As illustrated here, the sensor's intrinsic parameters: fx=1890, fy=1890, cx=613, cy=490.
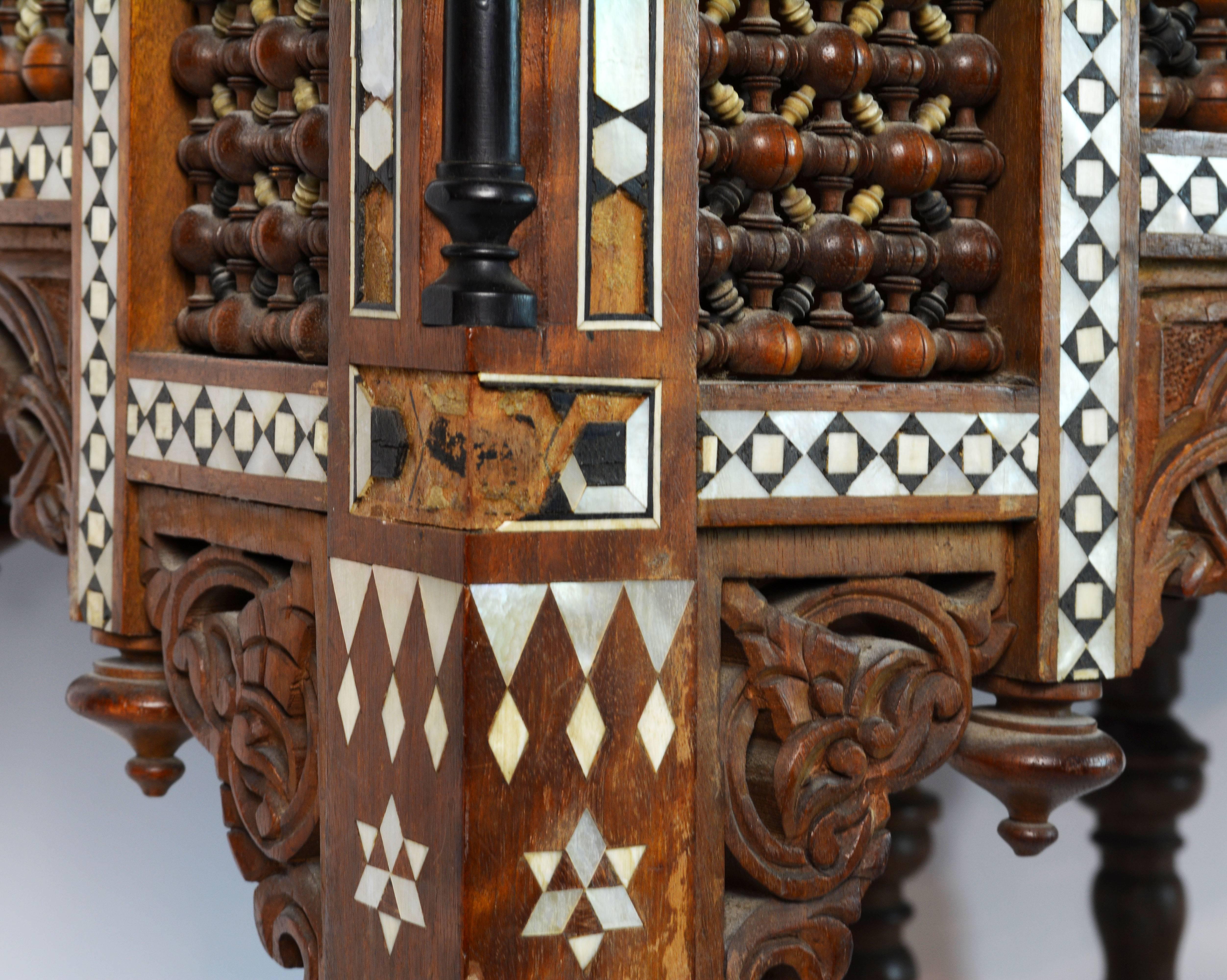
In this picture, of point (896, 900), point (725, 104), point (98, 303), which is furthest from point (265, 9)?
point (896, 900)

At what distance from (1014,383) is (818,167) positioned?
0.22 m

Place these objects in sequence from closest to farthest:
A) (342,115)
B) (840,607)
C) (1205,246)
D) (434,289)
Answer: (434,289), (342,115), (840,607), (1205,246)

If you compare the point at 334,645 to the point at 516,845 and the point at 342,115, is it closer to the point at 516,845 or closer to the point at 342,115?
the point at 516,845

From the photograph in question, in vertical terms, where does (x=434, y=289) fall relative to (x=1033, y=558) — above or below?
above

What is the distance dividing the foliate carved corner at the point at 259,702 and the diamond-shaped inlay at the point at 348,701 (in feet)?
0.30

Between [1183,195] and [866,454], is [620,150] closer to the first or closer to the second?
[866,454]

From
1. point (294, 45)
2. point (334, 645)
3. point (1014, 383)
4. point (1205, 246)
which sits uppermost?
point (294, 45)

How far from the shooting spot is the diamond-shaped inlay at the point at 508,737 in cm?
118

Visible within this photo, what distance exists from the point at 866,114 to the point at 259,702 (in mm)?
645

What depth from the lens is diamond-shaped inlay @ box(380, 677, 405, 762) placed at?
1.24 metres

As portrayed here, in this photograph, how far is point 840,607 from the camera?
139cm

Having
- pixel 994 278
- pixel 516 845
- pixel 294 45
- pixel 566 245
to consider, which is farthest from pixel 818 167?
pixel 516 845

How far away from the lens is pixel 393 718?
125 centimetres

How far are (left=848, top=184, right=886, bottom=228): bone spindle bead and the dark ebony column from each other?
0.37m
